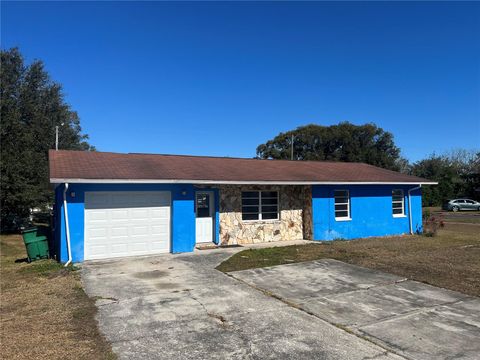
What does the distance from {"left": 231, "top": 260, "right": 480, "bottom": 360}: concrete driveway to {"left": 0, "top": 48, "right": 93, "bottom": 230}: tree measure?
713 inches

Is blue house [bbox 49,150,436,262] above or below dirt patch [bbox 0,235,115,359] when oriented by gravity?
above

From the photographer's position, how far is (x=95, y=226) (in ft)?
40.7

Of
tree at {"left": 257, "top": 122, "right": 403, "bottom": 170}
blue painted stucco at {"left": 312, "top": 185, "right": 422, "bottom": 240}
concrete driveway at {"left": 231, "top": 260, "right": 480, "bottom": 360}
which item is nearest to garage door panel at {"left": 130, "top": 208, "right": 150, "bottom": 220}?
concrete driveway at {"left": 231, "top": 260, "right": 480, "bottom": 360}

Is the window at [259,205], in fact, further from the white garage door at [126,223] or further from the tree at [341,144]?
the tree at [341,144]

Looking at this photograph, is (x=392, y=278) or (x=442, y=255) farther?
(x=442, y=255)

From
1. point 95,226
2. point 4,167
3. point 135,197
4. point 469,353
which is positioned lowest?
point 469,353

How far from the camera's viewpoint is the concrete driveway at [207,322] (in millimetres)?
5273

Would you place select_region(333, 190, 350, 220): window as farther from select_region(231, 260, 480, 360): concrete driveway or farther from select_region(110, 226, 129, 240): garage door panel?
select_region(110, 226, 129, 240): garage door panel

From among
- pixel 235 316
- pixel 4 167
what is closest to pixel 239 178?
pixel 235 316

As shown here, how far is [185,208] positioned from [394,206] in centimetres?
1111

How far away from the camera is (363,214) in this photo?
18.0 m

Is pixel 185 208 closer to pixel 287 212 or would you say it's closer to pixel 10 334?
pixel 287 212

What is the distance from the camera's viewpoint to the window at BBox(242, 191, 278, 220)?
16.0m

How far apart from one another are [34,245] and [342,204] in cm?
1241
